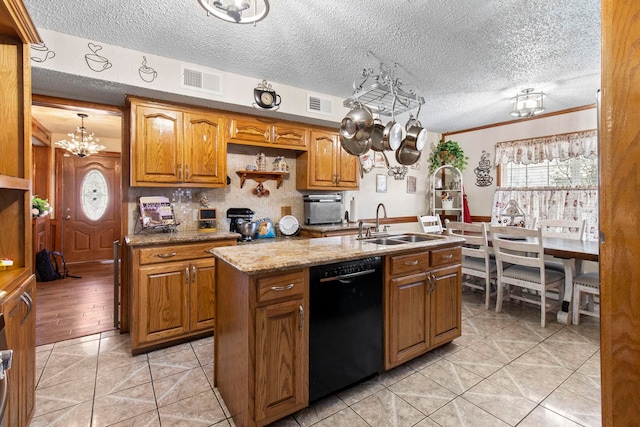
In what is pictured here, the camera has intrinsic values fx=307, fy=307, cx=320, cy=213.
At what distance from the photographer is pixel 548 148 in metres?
4.18

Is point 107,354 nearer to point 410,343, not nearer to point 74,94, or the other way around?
point 74,94

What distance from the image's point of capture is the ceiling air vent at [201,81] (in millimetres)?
2686

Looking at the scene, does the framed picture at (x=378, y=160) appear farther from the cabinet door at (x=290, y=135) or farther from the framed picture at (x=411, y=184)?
the cabinet door at (x=290, y=135)

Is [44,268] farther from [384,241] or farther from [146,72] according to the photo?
[384,241]

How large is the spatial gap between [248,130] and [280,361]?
239 cm

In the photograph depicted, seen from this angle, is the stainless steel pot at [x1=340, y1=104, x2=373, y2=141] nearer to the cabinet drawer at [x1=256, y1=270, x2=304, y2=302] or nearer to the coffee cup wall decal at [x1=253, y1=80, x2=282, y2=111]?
the coffee cup wall decal at [x1=253, y1=80, x2=282, y2=111]

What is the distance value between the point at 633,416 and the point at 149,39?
122 inches

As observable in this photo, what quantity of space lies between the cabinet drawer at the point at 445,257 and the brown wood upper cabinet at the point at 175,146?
2.12 meters

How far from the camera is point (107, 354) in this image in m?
2.51

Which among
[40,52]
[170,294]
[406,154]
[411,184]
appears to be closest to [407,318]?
[406,154]

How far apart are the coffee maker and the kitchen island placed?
53.8 inches

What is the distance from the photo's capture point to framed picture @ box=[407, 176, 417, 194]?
17.2ft

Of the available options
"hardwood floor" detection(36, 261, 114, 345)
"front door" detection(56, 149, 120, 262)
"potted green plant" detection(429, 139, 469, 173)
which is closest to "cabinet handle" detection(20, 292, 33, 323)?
"hardwood floor" detection(36, 261, 114, 345)

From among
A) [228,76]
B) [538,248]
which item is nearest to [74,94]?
[228,76]
